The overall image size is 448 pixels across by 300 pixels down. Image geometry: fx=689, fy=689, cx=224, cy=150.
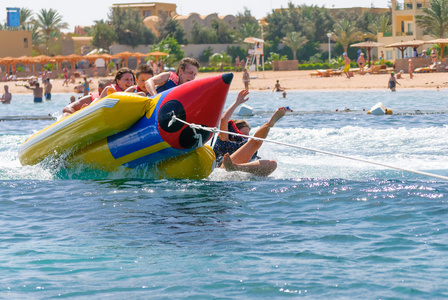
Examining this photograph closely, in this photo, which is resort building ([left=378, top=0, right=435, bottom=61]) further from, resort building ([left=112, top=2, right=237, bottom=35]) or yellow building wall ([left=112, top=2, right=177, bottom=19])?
yellow building wall ([left=112, top=2, right=177, bottom=19])

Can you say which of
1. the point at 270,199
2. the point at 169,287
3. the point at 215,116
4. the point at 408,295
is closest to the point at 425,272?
the point at 408,295

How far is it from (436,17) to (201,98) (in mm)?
43099

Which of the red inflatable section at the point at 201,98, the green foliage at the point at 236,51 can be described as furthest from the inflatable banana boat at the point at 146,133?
the green foliage at the point at 236,51

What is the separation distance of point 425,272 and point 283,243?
112cm

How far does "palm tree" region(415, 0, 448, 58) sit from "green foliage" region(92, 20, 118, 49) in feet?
86.9

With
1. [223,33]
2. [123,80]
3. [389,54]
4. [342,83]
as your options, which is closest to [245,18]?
[223,33]

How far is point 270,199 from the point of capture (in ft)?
22.0

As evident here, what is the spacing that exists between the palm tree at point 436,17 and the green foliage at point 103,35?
26.5 meters

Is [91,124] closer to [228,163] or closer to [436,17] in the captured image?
[228,163]

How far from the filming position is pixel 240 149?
7.97 meters

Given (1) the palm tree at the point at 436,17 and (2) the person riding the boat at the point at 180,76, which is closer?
(2) the person riding the boat at the point at 180,76

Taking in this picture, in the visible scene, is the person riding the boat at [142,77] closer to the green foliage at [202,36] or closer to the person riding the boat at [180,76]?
the person riding the boat at [180,76]

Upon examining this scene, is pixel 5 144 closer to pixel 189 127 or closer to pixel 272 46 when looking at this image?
pixel 189 127

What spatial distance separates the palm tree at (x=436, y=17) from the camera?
46.3m
